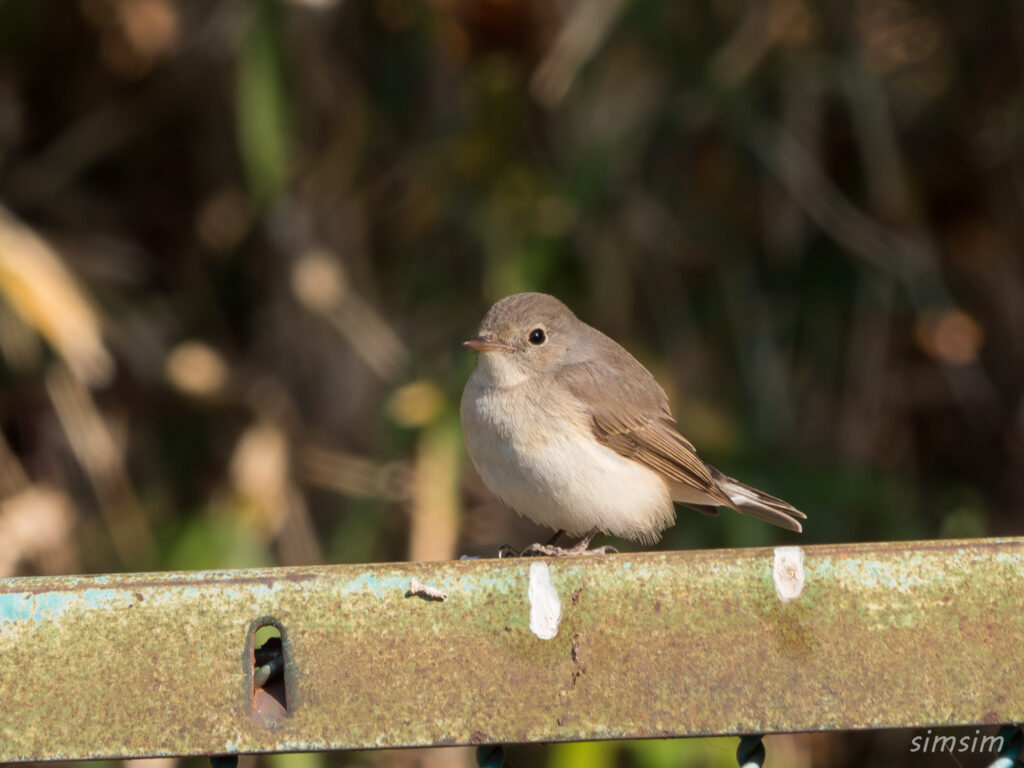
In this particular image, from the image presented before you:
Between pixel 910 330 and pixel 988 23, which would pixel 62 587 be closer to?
pixel 910 330

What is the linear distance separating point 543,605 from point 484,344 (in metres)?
1.92

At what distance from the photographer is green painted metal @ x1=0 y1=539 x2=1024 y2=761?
1751 mm

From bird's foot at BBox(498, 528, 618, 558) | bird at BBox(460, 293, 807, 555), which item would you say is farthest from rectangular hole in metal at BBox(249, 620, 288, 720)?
bird at BBox(460, 293, 807, 555)

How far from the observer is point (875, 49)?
221 inches

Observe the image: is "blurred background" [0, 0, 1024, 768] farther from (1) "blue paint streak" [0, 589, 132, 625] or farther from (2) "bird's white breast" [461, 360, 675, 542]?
(1) "blue paint streak" [0, 589, 132, 625]

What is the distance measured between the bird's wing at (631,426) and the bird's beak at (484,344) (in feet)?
0.66

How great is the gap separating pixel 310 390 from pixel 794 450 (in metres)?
2.07

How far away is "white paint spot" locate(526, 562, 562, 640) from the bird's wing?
6.03 feet

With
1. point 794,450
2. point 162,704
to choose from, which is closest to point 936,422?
point 794,450

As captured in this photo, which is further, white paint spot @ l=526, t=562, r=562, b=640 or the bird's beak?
the bird's beak

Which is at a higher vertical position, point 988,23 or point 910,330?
point 988,23

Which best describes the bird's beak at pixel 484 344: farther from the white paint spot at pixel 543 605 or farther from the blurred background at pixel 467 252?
the white paint spot at pixel 543 605

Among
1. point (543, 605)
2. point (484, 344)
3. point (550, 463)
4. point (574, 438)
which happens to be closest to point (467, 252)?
point (484, 344)

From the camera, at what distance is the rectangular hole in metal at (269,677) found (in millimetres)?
1774
